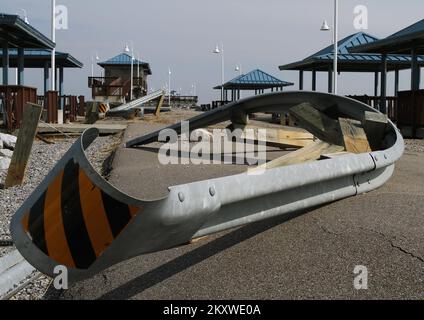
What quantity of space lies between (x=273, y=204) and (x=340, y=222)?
1540 millimetres

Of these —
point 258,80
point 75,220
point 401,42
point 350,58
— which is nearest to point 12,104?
point 401,42

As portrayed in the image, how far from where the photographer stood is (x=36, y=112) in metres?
8.75

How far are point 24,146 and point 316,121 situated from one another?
476 cm

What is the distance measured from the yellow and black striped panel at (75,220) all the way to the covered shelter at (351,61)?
1024 inches

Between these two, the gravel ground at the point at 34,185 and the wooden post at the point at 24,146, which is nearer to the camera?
the gravel ground at the point at 34,185

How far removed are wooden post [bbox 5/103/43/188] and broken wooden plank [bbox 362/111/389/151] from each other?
5178 millimetres

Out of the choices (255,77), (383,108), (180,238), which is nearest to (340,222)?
(180,238)

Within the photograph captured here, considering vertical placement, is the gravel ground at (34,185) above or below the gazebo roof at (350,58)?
below

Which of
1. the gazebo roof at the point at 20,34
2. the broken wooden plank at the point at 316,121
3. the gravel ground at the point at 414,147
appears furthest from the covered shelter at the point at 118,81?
the broken wooden plank at the point at 316,121

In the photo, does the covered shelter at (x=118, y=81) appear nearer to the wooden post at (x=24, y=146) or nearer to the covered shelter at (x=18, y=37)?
the covered shelter at (x=18, y=37)

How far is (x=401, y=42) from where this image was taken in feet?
69.1

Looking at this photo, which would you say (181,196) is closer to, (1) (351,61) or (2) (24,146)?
(2) (24,146)

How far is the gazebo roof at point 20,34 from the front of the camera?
19.5 meters
